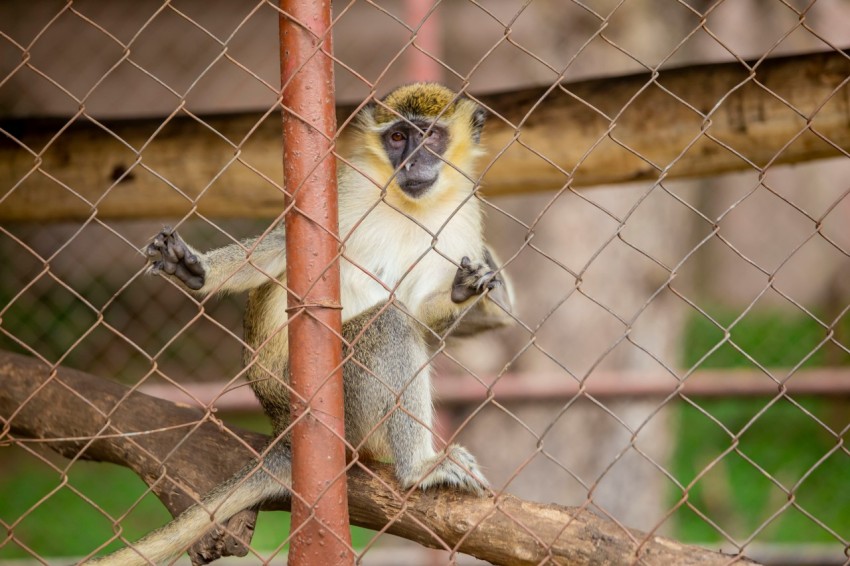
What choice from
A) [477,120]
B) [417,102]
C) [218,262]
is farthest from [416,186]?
[218,262]

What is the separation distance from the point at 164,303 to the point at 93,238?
30.6 inches

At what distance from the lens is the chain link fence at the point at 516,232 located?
13.3ft

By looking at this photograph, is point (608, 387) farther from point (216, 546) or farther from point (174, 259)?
point (174, 259)

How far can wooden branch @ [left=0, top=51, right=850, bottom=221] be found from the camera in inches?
145

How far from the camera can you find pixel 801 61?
3602 mm

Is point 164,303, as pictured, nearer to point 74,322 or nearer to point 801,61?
point 74,322

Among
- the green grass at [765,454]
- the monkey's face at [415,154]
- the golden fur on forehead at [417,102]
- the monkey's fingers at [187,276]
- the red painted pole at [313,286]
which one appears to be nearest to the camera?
the red painted pole at [313,286]

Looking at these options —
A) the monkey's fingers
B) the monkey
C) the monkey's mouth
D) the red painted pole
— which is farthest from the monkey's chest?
the red painted pole

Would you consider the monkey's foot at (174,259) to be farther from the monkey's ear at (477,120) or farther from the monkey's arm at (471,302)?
the monkey's ear at (477,120)

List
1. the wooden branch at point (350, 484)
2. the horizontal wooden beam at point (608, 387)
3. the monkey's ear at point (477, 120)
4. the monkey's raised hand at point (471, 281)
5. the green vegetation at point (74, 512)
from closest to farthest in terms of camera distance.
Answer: the wooden branch at point (350, 484) → the monkey's raised hand at point (471, 281) → the monkey's ear at point (477, 120) → the horizontal wooden beam at point (608, 387) → the green vegetation at point (74, 512)

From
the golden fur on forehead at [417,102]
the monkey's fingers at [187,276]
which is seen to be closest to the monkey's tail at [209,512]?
the monkey's fingers at [187,276]

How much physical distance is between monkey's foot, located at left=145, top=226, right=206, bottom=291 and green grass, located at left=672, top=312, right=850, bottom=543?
4526 millimetres

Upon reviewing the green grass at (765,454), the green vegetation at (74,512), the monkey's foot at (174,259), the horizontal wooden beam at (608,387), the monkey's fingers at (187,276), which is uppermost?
the monkey's foot at (174,259)

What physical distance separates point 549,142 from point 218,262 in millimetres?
1558
